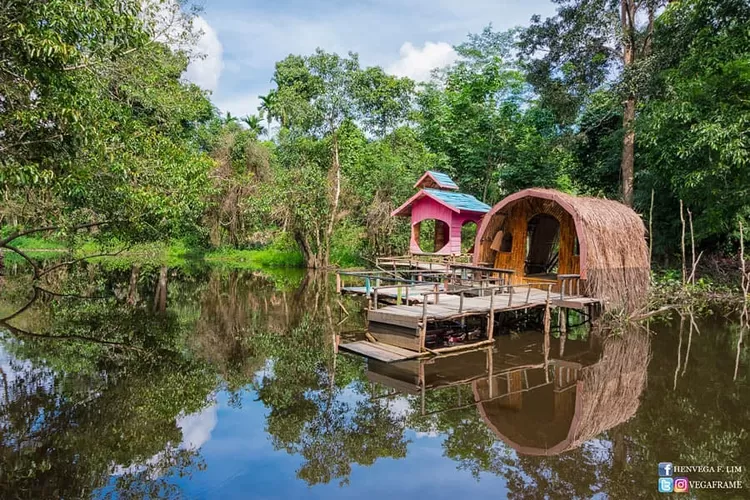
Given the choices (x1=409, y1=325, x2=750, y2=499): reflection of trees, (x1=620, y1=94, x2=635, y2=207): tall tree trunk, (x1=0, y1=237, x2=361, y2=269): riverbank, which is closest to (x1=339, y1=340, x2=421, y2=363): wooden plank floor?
(x1=409, y1=325, x2=750, y2=499): reflection of trees

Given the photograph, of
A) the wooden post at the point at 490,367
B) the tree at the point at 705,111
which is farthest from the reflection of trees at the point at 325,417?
the tree at the point at 705,111

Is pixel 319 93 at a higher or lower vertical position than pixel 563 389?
higher

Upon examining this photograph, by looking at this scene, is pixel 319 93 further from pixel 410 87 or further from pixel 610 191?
pixel 610 191

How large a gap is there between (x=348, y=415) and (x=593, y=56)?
1998cm

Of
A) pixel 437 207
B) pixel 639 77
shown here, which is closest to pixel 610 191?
pixel 639 77

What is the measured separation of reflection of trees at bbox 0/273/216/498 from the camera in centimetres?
577

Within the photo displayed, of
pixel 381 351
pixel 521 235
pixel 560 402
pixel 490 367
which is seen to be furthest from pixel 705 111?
pixel 381 351

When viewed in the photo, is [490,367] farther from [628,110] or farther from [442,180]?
[628,110]

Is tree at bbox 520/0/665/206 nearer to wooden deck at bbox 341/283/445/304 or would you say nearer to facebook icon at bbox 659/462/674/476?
wooden deck at bbox 341/283/445/304

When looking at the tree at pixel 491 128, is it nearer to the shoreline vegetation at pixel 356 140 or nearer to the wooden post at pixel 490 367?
the shoreline vegetation at pixel 356 140

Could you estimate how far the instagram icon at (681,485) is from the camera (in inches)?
225

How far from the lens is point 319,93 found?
28.6 m

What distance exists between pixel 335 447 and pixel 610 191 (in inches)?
862

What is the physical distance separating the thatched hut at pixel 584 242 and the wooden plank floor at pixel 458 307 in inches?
27.0
